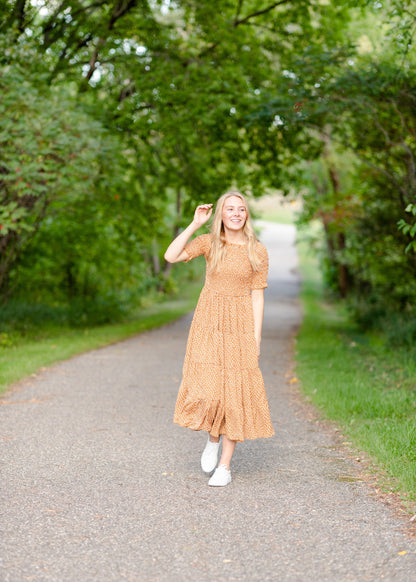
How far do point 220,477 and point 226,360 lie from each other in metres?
0.84

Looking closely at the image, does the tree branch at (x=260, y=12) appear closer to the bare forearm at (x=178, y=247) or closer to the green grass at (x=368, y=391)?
the green grass at (x=368, y=391)

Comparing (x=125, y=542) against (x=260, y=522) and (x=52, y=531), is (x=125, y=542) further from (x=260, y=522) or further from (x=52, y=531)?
(x=260, y=522)

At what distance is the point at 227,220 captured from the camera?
5102 mm

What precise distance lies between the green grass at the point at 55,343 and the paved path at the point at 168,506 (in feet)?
5.79

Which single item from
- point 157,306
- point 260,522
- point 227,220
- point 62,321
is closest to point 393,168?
point 62,321

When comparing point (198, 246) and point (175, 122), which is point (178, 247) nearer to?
point (198, 246)

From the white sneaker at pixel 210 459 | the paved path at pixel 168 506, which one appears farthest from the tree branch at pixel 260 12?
the white sneaker at pixel 210 459

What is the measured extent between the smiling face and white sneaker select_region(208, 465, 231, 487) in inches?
69.6

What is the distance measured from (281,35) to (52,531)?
15.2 meters

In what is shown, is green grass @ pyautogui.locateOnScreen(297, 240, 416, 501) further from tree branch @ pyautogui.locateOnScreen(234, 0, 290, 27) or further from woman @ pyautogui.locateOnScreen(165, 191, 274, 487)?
tree branch @ pyautogui.locateOnScreen(234, 0, 290, 27)

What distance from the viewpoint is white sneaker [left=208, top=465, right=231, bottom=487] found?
16.1ft

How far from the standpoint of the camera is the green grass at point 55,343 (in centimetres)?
962

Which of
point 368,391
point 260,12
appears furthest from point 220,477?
point 260,12

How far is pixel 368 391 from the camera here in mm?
7992
